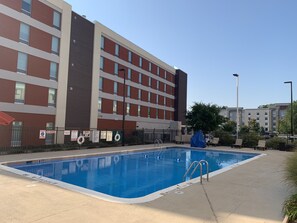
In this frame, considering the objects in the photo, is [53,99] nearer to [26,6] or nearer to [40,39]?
[40,39]

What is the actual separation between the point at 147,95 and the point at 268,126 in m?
97.0

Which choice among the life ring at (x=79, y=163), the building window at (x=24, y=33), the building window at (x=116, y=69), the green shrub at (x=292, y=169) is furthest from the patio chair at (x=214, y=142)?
the green shrub at (x=292, y=169)

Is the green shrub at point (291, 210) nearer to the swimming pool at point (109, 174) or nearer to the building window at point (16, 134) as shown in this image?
the swimming pool at point (109, 174)

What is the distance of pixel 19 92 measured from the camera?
21.5 meters

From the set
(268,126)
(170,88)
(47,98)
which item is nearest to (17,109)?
(47,98)

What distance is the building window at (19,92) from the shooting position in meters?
21.3

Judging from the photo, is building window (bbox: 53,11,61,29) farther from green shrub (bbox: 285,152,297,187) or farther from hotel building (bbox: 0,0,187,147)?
green shrub (bbox: 285,152,297,187)

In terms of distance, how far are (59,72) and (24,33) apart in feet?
14.8

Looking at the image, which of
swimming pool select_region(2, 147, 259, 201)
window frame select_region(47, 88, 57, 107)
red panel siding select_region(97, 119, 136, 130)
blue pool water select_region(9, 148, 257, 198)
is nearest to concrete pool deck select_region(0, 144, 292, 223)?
swimming pool select_region(2, 147, 259, 201)

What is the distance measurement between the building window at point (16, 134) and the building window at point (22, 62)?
4.43m

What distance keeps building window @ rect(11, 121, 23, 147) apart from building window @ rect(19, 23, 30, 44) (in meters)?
7.02

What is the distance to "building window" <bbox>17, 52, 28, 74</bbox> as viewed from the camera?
2155 centimetres

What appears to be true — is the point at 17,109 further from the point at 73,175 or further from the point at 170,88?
the point at 170,88

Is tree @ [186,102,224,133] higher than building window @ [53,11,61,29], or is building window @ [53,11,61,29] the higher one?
building window @ [53,11,61,29]
